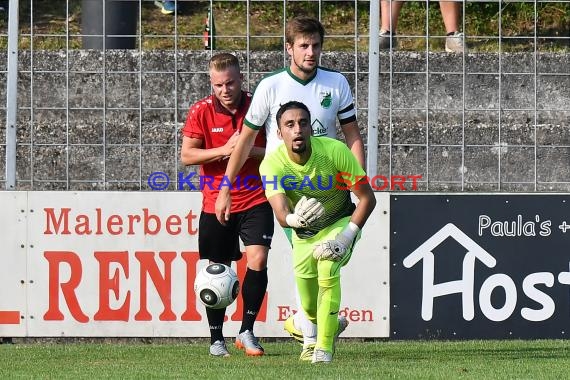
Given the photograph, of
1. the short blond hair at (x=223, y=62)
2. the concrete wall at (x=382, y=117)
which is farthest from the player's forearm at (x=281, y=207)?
the concrete wall at (x=382, y=117)

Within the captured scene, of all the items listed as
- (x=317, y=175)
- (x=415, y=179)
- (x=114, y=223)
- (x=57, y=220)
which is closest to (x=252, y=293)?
(x=317, y=175)

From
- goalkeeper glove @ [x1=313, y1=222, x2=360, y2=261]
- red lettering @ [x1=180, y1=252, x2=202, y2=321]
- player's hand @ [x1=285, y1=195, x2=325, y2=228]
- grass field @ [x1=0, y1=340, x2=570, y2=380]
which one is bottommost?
grass field @ [x1=0, y1=340, x2=570, y2=380]

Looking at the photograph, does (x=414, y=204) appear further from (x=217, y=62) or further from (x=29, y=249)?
(x=29, y=249)

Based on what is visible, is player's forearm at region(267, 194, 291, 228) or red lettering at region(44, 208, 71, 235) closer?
player's forearm at region(267, 194, 291, 228)

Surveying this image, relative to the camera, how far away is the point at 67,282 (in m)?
10.0

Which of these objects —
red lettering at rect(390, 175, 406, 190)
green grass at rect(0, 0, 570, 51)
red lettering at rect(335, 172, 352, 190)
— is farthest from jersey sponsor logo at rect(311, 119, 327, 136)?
green grass at rect(0, 0, 570, 51)

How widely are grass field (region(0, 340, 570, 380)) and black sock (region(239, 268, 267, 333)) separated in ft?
0.80

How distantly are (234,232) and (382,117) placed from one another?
122 inches

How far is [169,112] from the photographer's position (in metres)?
11.9

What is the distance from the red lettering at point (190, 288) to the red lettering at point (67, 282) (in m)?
0.75

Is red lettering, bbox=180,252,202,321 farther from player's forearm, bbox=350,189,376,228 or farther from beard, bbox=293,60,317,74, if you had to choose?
player's forearm, bbox=350,189,376,228

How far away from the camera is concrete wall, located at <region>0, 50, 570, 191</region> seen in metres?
10.9

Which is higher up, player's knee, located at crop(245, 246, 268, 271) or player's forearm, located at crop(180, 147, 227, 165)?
player's forearm, located at crop(180, 147, 227, 165)

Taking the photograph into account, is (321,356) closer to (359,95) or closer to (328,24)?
(359,95)
